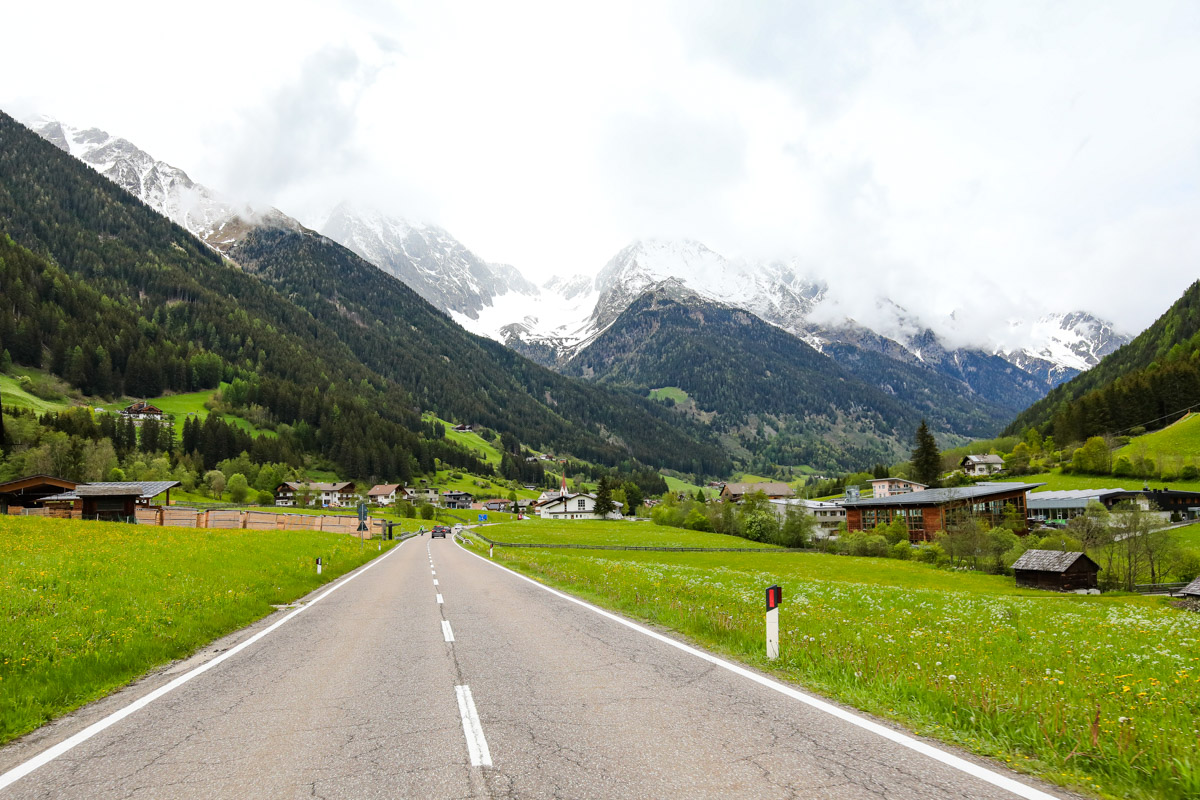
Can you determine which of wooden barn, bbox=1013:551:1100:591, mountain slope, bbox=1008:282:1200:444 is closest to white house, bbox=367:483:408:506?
wooden barn, bbox=1013:551:1100:591

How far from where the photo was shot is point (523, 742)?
21.5 feet

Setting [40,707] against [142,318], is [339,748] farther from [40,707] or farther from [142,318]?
[142,318]

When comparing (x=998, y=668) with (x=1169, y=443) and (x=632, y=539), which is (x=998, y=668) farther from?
(x=1169, y=443)

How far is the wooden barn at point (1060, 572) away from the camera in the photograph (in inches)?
2088

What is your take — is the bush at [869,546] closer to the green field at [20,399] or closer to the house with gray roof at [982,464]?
the house with gray roof at [982,464]

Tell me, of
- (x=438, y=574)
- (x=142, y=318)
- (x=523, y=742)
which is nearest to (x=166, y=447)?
(x=142, y=318)

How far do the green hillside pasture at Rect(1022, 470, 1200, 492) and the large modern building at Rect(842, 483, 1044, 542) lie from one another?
7241 millimetres

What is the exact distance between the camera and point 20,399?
12375 cm

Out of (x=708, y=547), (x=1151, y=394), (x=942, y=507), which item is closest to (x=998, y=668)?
(x=708, y=547)

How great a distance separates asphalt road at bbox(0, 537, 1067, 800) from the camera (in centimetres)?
543

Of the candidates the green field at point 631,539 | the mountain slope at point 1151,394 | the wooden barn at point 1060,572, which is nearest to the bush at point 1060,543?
the wooden barn at point 1060,572

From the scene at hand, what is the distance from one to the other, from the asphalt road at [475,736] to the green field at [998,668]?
942 millimetres

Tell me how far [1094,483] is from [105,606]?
134547mm

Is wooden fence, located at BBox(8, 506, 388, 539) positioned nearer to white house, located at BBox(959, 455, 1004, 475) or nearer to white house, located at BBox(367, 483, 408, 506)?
white house, located at BBox(367, 483, 408, 506)
